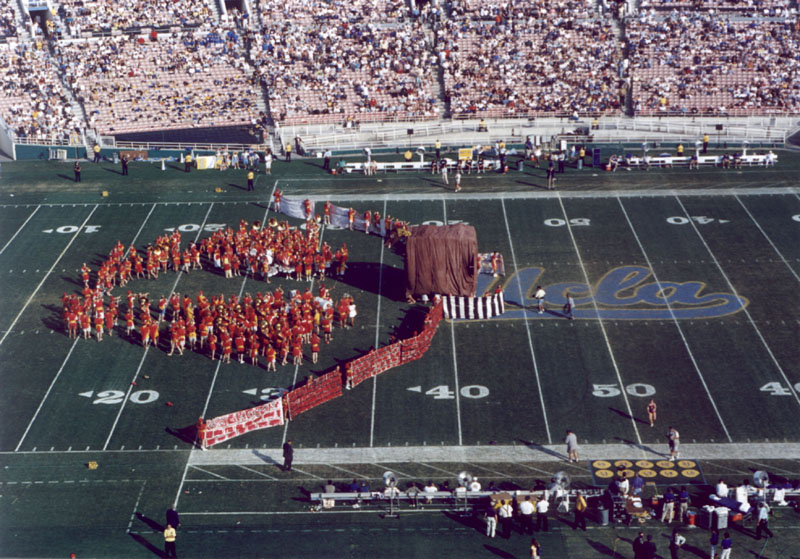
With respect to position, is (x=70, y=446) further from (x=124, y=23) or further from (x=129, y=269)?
(x=124, y=23)

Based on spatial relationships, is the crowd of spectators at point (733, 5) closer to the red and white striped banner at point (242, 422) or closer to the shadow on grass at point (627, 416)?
the shadow on grass at point (627, 416)

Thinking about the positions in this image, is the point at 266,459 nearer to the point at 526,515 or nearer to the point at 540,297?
the point at 526,515

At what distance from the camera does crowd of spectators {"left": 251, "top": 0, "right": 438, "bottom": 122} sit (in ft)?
191

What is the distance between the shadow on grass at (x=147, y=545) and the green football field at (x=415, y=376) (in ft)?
0.25

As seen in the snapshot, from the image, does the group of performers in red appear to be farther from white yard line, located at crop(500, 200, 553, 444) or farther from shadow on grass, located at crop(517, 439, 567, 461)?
shadow on grass, located at crop(517, 439, 567, 461)

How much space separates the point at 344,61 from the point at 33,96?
1723 centimetres

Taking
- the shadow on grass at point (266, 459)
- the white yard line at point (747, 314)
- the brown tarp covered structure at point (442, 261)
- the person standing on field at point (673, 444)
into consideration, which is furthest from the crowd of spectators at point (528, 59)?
the shadow on grass at point (266, 459)

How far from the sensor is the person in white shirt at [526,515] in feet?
82.7

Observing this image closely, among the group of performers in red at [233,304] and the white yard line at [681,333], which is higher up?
the group of performers in red at [233,304]

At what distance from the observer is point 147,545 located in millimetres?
25000

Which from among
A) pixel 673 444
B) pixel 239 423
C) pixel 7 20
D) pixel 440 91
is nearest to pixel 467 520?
pixel 673 444

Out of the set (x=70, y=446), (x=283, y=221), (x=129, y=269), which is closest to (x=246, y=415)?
(x=70, y=446)

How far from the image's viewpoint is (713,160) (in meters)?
49.9

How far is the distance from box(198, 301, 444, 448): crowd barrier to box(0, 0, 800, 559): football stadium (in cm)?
11
